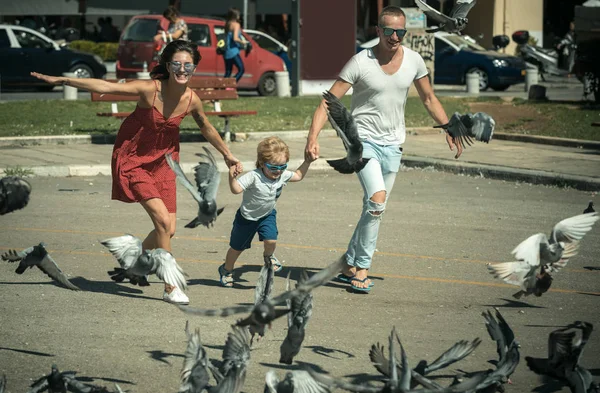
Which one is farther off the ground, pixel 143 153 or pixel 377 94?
pixel 377 94

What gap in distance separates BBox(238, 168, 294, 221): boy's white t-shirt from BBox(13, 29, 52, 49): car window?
20.3m

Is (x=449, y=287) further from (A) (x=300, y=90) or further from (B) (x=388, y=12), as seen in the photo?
(A) (x=300, y=90)

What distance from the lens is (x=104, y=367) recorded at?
5844 millimetres

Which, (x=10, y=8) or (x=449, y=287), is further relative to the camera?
(x=10, y=8)

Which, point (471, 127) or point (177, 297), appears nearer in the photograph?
point (177, 297)

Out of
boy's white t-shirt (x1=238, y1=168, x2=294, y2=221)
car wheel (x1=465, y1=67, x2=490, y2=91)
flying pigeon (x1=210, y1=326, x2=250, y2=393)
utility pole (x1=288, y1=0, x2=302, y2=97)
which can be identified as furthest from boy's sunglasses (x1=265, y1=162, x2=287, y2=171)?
car wheel (x1=465, y1=67, x2=490, y2=91)

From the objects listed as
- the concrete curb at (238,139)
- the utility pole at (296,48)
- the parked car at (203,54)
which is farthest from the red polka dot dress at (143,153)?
the utility pole at (296,48)

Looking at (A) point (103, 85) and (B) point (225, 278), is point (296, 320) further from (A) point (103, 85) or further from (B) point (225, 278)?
(A) point (103, 85)

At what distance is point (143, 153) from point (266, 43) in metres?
24.1

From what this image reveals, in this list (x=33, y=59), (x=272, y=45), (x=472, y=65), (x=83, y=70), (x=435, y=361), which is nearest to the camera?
(x=435, y=361)

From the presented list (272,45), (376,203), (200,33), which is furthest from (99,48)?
(376,203)

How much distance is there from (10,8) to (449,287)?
32098 millimetres

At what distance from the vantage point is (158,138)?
7.61m

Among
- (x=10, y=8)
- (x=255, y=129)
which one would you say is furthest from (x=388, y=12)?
(x=10, y=8)
